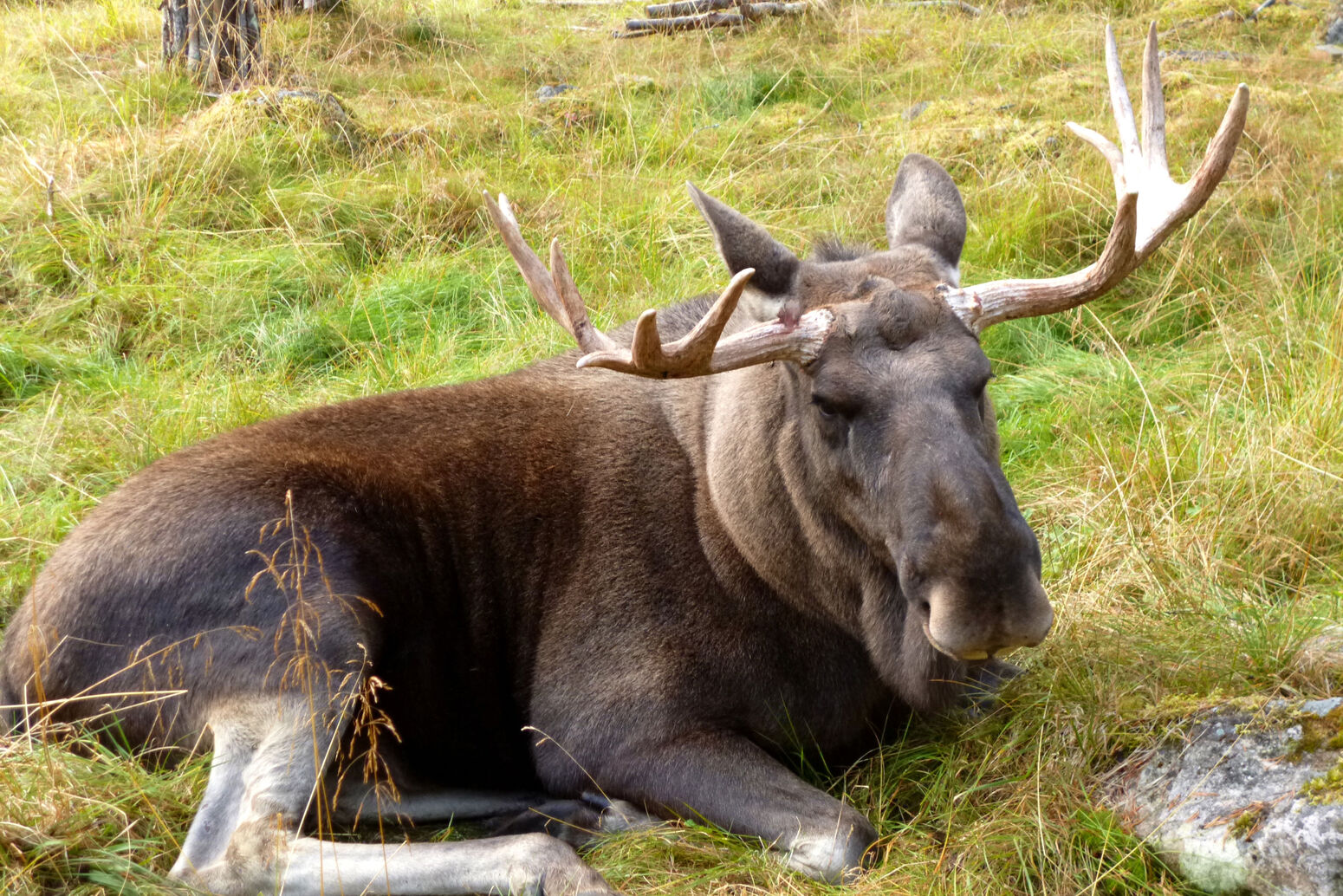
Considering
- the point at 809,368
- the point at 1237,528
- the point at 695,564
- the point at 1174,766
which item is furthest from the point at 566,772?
the point at 1237,528

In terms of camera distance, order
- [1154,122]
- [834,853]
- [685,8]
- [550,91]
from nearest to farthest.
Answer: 1. [834,853]
2. [1154,122]
3. [550,91]
4. [685,8]

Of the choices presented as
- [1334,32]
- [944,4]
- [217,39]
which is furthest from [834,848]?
[944,4]

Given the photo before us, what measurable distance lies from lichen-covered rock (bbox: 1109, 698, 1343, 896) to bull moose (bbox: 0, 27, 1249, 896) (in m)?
0.58

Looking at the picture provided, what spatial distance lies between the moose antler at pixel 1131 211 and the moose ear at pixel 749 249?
1.71 ft

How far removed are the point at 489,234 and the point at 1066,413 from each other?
3704mm

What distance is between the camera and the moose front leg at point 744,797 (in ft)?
12.4

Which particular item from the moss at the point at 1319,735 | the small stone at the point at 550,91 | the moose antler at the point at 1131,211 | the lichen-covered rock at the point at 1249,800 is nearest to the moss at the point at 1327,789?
the lichen-covered rock at the point at 1249,800

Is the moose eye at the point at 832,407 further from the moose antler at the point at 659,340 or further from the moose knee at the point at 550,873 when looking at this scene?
the moose knee at the point at 550,873

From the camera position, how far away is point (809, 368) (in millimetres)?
3904

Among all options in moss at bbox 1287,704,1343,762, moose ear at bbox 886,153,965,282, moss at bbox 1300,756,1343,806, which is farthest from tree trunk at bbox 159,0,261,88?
moss at bbox 1300,756,1343,806

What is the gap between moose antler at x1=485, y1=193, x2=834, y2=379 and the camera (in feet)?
12.0

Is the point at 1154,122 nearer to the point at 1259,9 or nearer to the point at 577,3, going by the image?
the point at 1259,9

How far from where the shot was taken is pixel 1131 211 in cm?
363

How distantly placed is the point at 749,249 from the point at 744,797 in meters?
1.72
